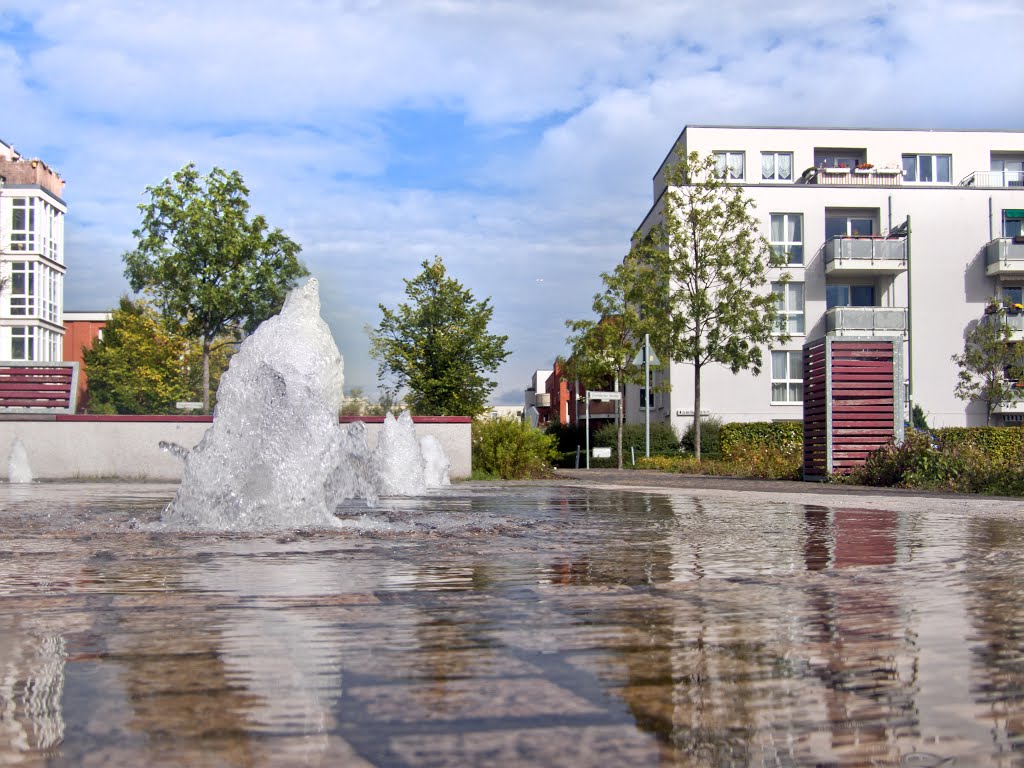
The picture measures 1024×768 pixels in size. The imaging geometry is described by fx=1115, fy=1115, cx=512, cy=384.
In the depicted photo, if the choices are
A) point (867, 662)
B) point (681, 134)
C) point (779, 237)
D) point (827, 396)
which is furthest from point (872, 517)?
point (681, 134)

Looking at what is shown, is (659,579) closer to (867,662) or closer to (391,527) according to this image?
(867,662)

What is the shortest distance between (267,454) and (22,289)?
209ft

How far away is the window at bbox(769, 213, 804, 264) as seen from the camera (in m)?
46.8

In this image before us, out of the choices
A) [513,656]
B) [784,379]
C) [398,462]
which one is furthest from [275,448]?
[784,379]

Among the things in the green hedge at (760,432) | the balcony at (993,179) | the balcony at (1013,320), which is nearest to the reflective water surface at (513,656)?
the green hedge at (760,432)

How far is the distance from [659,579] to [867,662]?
193 centimetres

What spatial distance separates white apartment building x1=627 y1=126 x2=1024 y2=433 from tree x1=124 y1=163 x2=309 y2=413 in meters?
16.8

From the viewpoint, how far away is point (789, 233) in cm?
4706

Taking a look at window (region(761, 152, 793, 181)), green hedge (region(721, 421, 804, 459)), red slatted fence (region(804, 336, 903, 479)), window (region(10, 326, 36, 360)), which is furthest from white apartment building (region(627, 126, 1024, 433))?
window (region(10, 326, 36, 360))

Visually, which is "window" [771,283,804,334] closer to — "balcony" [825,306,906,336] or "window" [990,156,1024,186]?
"balcony" [825,306,906,336]

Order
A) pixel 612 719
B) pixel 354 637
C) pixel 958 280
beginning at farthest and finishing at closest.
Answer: pixel 958 280 < pixel 354 637 < pixel 612 719

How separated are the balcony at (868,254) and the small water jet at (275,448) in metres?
37.8

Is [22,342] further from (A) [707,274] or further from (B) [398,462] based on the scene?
(B) [398,462]

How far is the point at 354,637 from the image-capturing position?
3365mm
